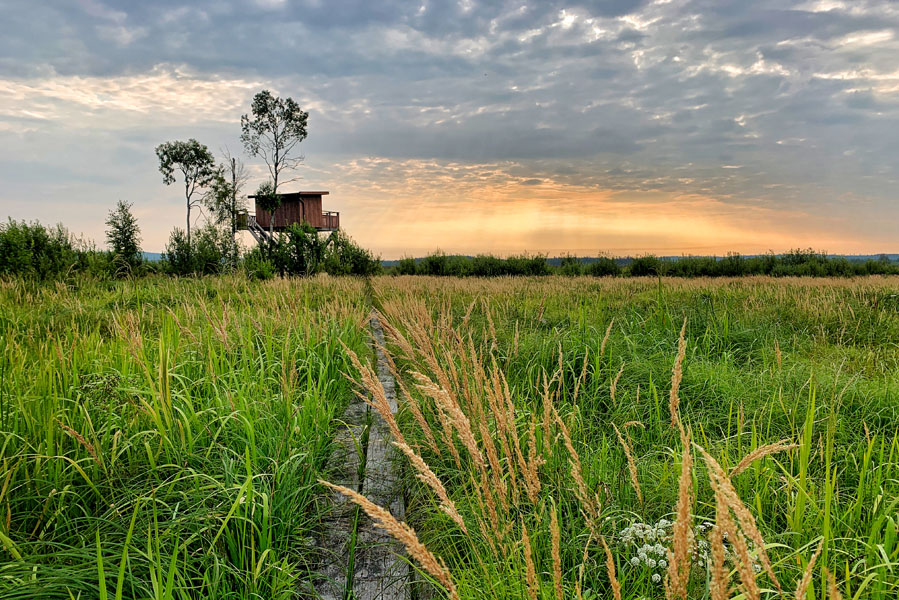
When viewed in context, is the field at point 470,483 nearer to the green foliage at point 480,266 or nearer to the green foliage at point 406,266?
the green foliage at point 480,266

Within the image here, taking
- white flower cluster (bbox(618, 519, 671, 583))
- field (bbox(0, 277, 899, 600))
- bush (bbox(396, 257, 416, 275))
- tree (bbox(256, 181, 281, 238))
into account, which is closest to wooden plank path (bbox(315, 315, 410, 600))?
field (bbox(0, 277, 899, 600))

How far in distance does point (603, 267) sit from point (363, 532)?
30.6 meters

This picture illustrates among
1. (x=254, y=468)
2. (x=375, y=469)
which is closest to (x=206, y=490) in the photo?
(x=254, y=468)

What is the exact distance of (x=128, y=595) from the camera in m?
1.81

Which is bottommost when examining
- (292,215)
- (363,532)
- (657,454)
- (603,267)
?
(363,532)

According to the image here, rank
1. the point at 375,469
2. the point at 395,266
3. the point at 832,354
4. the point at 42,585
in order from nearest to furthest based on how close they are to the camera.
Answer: the point at 42,585, the point at 375,469, the point at 832,354, the point at 395,266

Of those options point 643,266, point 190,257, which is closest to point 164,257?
point 190,257

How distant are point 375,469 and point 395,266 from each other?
32.4 metres

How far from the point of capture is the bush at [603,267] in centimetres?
3069

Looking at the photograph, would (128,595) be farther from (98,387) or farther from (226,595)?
(98,387)

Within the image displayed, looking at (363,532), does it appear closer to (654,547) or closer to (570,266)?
(654,547)

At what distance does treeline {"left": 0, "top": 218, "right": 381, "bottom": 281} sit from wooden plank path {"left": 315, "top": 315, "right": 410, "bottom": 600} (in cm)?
381

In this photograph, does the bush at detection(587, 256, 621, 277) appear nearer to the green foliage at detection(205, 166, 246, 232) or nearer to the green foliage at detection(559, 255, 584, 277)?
the green foliage at detection(559, 255, 584, 277)

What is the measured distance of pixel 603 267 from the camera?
31.1 metres
